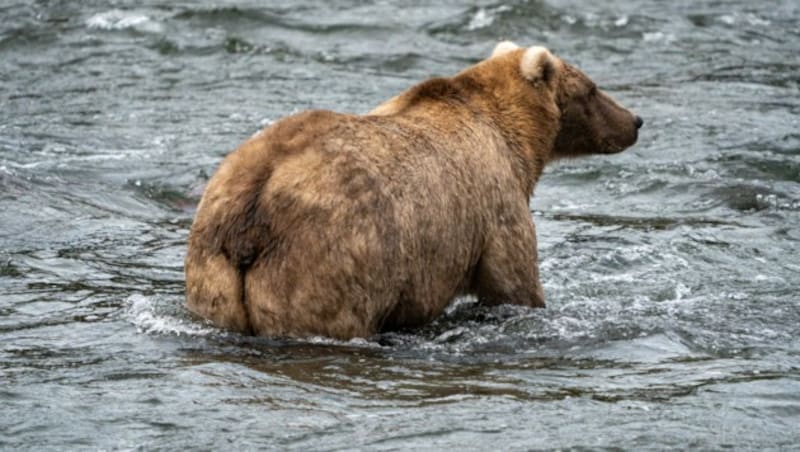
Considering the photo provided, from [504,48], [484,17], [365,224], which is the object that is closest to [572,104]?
[504,48]

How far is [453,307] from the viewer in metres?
8.01

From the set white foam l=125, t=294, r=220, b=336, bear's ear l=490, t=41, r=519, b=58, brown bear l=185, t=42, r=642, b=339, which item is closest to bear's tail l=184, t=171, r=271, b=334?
brown bear l=185, t=42, r=642, b=339

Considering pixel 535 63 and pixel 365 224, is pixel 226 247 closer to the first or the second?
pixel 365 224

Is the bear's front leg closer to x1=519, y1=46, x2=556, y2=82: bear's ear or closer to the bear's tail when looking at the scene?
x1=519, y1=46, x2=556, y2=82: bear's ear

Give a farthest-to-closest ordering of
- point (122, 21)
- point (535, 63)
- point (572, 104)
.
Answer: point (122, 21) < point (572, 104) < point (535, 63)

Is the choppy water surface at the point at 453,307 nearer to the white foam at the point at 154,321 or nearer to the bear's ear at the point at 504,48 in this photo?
the white foam at the point at 154,321

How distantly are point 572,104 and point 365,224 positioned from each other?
8.53ft

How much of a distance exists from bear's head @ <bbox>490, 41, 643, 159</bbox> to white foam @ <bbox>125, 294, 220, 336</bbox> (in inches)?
96.5

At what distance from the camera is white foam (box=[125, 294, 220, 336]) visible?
23.5 feet

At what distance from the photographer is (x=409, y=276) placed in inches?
282

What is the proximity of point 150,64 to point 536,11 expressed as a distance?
A: 509 centimetres

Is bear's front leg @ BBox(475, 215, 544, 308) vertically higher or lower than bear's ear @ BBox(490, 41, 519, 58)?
lower

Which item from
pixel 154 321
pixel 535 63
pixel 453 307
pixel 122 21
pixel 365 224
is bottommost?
pixel 453 307

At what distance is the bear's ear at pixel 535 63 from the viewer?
850cm
